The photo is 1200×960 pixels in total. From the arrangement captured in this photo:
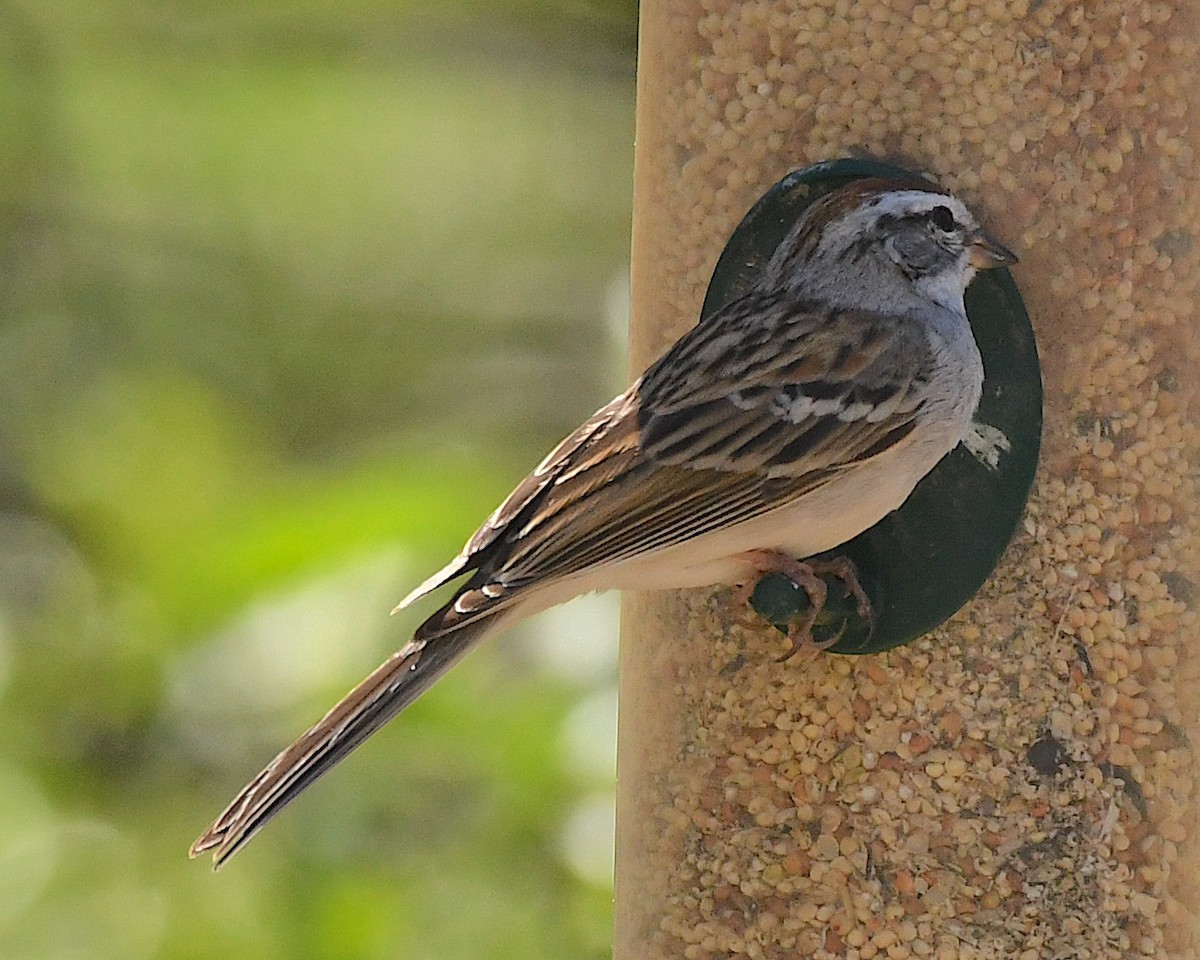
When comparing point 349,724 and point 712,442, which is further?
point 712,442

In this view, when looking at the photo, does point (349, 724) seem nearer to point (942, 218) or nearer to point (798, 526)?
point (798, 526)

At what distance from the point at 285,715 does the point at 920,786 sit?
1.63m

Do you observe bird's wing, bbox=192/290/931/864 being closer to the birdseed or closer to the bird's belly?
the bird's belly

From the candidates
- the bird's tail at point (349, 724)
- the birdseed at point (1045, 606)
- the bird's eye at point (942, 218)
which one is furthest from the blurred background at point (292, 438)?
the bird's eye at point (942, 218)

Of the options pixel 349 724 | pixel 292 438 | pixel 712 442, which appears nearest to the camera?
pixel 349 724

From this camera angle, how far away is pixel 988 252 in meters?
3.24

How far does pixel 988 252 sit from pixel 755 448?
472 millimetres

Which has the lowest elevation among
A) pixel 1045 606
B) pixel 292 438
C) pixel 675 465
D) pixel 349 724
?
pixel 292 438

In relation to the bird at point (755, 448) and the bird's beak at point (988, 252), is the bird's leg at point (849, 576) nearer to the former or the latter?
the bird at point (755, 448)

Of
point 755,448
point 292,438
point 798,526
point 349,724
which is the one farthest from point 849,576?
point 292,438

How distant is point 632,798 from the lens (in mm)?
3623

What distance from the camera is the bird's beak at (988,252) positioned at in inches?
127

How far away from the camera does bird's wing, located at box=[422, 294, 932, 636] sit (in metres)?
3.24

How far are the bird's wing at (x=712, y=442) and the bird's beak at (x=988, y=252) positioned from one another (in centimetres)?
18
